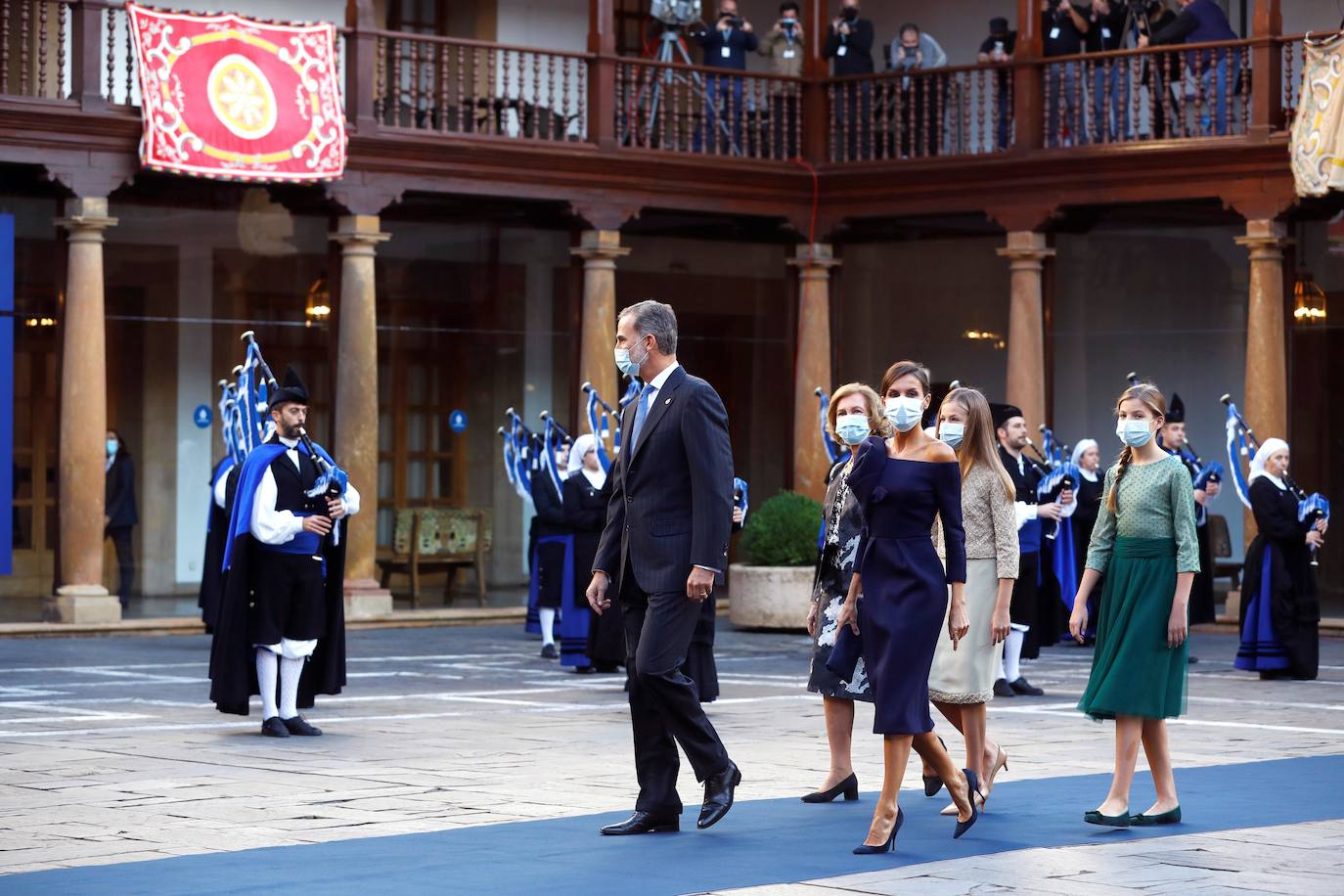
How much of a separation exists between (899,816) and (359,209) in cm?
1382

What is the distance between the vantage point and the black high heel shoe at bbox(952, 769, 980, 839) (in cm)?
774

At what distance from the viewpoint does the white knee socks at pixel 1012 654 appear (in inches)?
541

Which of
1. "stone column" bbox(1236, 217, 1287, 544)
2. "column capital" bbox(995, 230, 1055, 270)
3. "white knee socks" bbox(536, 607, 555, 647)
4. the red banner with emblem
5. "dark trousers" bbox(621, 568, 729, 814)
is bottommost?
"white knee socks" bbox(536, 607, 555, 647)

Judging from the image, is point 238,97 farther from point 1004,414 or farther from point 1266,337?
point 1266,337

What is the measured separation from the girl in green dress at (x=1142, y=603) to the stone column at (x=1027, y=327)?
1303 centimetres

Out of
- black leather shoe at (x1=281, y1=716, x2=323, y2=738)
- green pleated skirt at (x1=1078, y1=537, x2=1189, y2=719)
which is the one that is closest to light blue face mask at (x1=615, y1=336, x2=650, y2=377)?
green pleated skirt at (x1=1078, y1=537, x2=1189, y2=719)

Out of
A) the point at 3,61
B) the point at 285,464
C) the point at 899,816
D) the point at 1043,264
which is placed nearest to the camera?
the point at 899,816

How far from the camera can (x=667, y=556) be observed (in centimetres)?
782

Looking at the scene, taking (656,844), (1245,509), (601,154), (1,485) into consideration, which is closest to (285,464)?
(656,844)

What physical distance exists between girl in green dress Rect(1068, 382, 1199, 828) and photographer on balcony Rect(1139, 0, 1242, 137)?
13006 millimetres

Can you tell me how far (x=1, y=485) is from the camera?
1925cm

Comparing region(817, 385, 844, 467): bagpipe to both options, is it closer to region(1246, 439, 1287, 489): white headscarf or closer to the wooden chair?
the wooden chair

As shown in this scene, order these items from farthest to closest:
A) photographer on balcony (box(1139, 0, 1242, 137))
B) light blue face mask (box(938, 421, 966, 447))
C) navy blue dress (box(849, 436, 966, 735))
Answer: photographer on balcony (box(1139, 0, 1242, 137)) < light blue face mask (box(938, 421, 966, 447)) < navy blue dress (box(849, 436, 966, 735))

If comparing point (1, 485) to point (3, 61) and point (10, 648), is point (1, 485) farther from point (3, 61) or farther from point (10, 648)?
point (3, 61)
